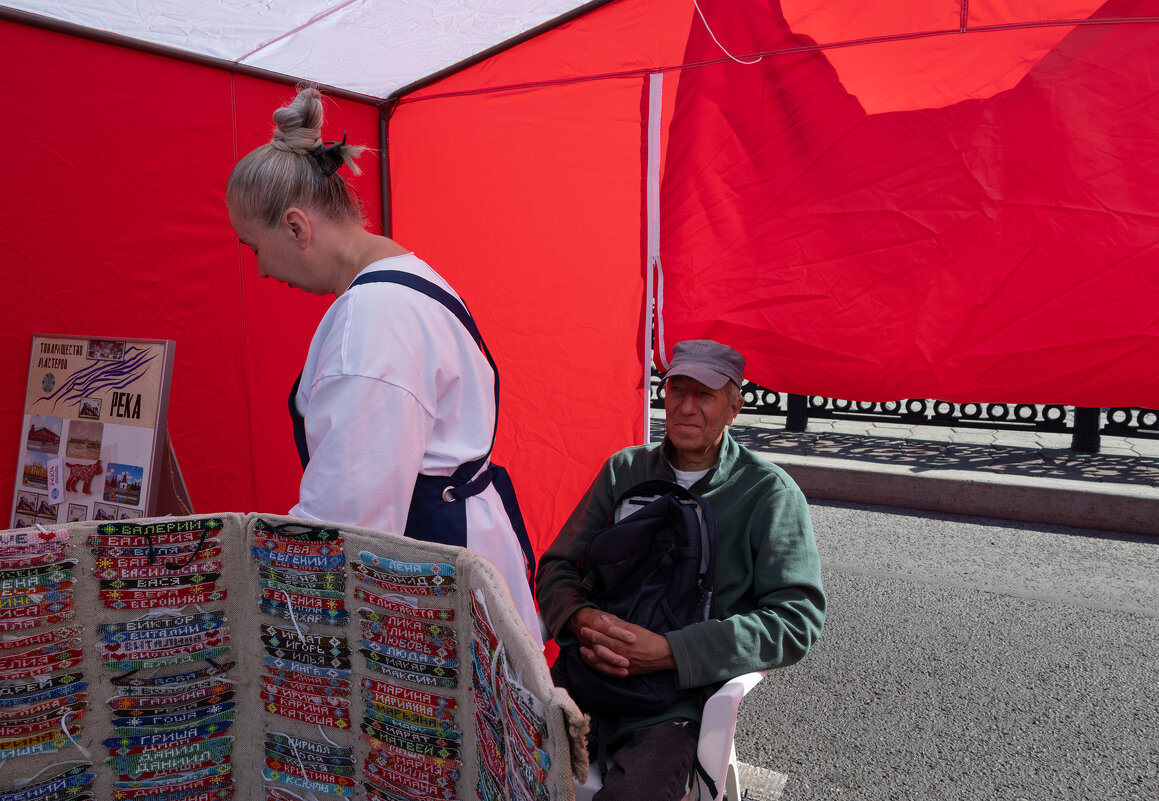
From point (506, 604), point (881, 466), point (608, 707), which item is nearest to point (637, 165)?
point (608, 707)

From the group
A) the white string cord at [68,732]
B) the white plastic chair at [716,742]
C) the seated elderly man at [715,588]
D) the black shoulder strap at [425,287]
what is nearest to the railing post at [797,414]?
the seated elderly man at [715,588]

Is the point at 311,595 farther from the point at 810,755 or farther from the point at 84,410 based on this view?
the point at 810,755

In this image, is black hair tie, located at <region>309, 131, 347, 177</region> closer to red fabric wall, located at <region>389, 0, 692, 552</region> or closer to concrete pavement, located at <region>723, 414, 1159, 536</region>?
red fabric wall, located at <region>389, 0, 692, 552</region>

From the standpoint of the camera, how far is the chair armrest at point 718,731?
174cm

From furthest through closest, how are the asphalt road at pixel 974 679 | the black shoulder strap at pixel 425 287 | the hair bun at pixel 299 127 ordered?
the asphalt road at pixel 974 679, the hair bun at pixel 299 127, the black shoulder strap at pixel 425 287

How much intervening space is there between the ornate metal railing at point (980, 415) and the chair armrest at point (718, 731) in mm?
3811

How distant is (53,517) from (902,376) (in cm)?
238

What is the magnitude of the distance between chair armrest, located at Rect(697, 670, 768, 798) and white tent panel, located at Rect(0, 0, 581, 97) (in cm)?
202

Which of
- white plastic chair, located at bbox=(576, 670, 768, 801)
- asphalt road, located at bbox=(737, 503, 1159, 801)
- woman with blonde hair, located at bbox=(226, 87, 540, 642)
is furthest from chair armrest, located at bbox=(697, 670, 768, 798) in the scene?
asphalt road, located at bbox=(737, 503, 1159, 801)

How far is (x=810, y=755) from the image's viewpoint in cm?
271

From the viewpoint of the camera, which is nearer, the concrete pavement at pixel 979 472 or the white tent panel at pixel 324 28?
the white tent panel at pixel 324 28

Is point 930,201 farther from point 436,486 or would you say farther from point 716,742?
point 436,486

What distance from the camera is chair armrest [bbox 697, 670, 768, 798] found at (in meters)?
1.74

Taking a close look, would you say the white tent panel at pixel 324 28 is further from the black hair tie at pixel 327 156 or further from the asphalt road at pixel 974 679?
the asphalt road at pixel 974 679
